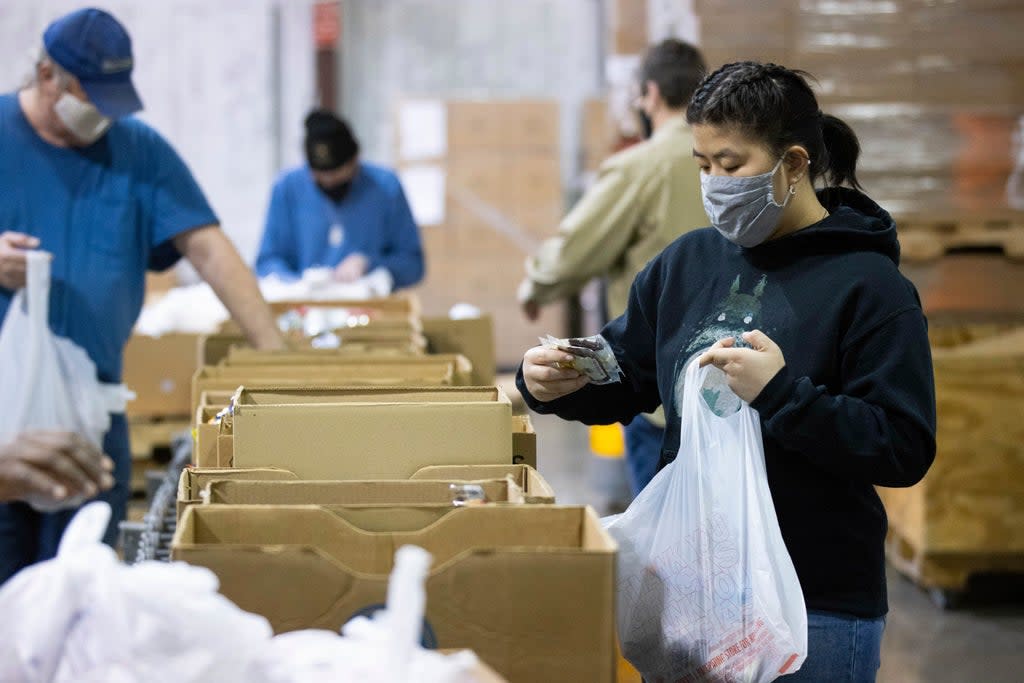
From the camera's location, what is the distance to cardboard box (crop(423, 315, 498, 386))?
3742mm

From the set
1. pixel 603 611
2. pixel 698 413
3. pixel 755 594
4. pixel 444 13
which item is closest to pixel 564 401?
pixel 698 413

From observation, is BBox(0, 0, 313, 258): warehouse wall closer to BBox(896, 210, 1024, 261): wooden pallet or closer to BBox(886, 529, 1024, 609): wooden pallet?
BBox(896, 210, 1024, 261): wooden pallet

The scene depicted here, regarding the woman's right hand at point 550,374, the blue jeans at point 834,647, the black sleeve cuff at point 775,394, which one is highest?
the black sleeve cuff at point 775,394

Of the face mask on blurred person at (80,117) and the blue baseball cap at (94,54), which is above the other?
the blue baseball cap at (94,54)

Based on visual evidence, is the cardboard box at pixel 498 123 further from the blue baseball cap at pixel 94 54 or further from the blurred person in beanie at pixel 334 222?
the blue baseball cap at pixel 94 54

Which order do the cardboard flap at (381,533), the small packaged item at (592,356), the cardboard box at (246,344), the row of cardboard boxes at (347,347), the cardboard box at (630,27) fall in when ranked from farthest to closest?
the cardboard box at (630,27) < the cardboard box at (246,344) < the row of cardboard boxes at (347,347) < the small packaged item at (592,356) < the cardboard flap at (381,533)

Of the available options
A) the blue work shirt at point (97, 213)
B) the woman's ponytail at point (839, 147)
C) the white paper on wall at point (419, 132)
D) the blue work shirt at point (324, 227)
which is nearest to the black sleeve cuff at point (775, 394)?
the woman's ponytail at point (839, 147)

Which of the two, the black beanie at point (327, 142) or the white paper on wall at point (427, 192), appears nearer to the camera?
the black beanie at point (327, 142)

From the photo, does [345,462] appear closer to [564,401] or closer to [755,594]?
[564,401]

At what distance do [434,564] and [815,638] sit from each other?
613 millimetres

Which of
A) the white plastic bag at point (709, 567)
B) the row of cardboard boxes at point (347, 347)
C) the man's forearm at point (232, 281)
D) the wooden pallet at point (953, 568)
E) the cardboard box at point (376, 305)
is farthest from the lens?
the wooden pallet at point (953, 568)

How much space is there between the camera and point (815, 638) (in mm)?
1888

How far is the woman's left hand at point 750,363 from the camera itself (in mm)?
1781

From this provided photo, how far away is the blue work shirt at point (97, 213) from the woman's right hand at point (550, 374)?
1244 millimetres
